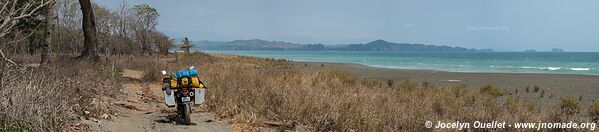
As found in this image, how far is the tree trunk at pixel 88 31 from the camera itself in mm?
17670

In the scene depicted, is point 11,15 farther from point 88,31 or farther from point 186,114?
point 88,31

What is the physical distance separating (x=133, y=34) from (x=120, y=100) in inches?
1882

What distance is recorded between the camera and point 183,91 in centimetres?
725

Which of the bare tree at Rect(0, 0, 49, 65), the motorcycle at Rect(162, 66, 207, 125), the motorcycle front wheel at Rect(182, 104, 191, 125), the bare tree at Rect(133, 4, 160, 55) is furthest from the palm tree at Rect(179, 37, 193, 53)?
the bare tree at Rect(0, 0, 49, 65)

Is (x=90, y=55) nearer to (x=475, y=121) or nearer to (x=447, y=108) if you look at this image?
(x=447, y=108)

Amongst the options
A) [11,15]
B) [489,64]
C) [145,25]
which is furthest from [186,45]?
[11,15]

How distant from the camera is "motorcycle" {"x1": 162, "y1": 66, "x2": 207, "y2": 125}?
285 inches

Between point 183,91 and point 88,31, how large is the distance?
1289 cm

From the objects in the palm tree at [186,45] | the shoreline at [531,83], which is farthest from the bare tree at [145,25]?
the shoreline at [531,83]

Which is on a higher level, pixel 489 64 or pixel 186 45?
pixel 186 45

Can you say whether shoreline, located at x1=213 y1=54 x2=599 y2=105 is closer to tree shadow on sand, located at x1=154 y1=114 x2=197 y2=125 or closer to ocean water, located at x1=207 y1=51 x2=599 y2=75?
tree shadow on sand, located at x1=154 y1=114 x2=197 y2=125

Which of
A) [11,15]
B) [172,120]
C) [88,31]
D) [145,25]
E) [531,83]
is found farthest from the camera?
[145,25]

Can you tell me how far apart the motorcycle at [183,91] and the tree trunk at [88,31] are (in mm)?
11897

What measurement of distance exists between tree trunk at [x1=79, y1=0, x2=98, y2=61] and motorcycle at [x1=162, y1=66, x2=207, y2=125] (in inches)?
468
